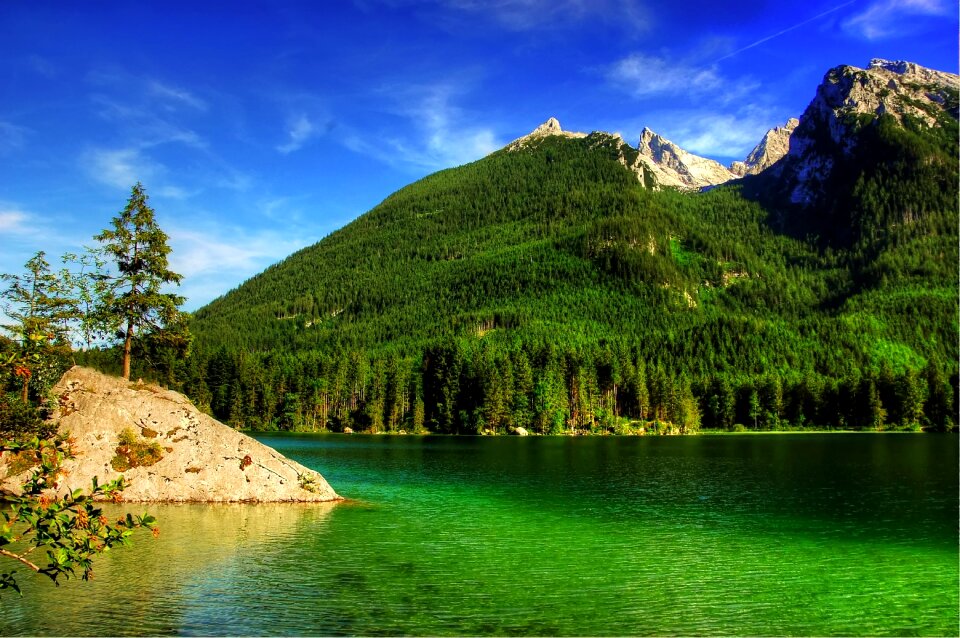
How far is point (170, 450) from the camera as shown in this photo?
128 feet

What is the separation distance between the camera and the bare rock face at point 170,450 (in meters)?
37.8

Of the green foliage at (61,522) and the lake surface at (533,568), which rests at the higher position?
the green foliage at (61,522)

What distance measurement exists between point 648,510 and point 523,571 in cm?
1885

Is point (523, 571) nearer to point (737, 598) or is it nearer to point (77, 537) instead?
point (737, 598)

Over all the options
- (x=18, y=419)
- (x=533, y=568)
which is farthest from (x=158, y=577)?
(x=18, y=419)

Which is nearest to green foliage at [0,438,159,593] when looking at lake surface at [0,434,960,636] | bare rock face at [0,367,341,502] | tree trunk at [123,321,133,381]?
lake surface at [0,434,960,636]

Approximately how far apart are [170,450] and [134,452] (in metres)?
2.02

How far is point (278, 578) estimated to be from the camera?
74.1 feet

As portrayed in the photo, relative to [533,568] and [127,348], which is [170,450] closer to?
[127,348]

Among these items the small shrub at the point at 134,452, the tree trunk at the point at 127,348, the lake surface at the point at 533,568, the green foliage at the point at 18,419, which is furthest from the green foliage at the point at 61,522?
the tree trunk at the point at 127,348

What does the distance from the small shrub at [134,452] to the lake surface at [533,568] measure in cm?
377

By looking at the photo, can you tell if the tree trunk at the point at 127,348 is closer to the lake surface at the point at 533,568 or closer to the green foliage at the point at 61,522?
the lake surface at the point at 533,568

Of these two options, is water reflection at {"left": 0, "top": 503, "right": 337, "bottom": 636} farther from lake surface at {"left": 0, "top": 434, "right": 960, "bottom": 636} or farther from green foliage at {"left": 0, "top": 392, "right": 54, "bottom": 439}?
green foliage at {"left": 0, "top": 392, "right": 54, "bottom": 439}

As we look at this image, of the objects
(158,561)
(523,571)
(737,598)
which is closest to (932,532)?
(737,598)
